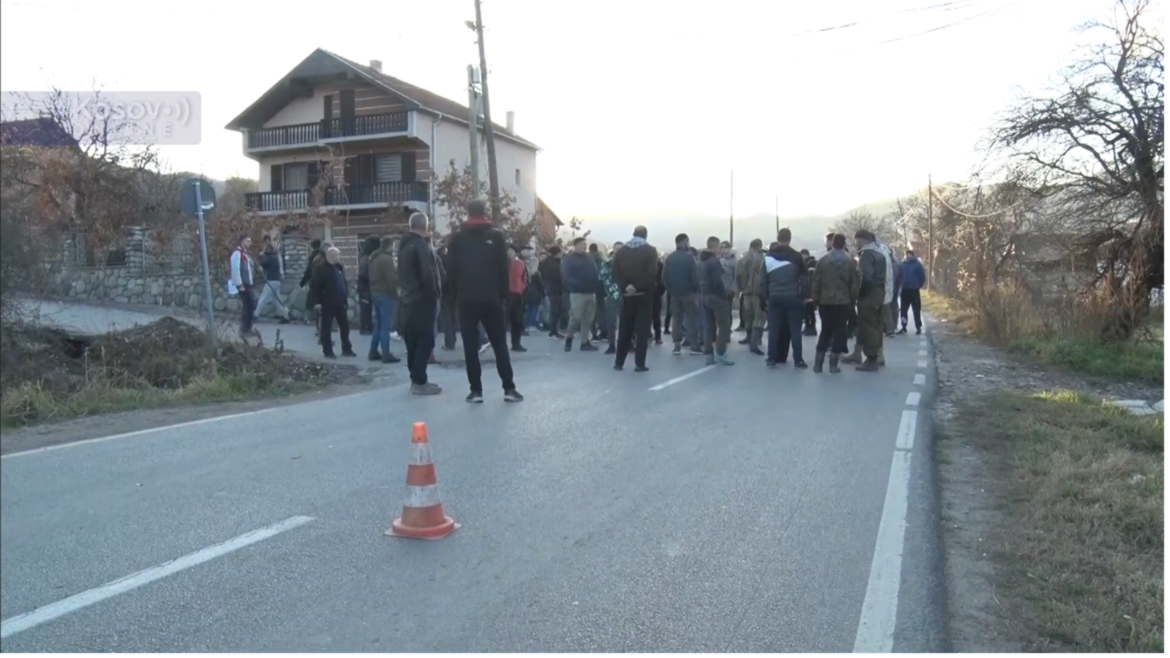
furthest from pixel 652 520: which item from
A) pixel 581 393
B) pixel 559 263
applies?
pixel 559 263

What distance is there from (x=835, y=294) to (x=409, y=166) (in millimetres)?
32269

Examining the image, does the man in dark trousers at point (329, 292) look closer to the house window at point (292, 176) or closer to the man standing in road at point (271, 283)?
the man standing in road at point (271, 283)

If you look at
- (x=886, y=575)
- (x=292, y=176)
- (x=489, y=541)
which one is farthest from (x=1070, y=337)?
(x=292, y=176)

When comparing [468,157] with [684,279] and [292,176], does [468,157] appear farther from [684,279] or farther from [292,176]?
[684,279]

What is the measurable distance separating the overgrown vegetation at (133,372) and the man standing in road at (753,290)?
6515 mm

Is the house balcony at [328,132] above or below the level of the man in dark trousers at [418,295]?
above

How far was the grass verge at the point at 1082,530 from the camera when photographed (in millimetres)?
4461

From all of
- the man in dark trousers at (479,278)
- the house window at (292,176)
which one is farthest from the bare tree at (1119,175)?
the house window at (292,176)

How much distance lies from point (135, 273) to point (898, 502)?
2092 cm

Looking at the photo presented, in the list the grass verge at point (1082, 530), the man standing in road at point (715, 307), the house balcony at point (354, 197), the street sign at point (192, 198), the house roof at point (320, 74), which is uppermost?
the house roof at point (320, 74)

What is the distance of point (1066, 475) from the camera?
22.8ft

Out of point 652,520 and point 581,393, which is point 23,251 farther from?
point 652,520

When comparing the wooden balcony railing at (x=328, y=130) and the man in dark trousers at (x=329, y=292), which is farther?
the wooden balcony railing at (x=328, y=130)

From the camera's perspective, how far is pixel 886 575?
4965mm
